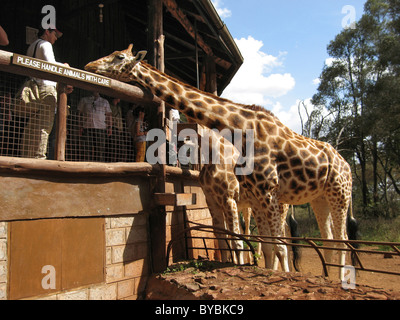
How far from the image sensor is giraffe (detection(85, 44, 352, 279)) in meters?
4.69

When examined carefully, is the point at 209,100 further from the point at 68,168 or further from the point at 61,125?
the point at 68,168

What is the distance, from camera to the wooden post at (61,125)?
3.91 m

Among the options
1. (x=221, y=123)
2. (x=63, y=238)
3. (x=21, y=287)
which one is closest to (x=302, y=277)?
(x=221, y=123)

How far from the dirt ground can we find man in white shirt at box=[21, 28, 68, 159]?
2.28 metres

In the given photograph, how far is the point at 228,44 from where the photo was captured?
26.8 feet

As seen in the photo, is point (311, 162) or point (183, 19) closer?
point (311, 162)

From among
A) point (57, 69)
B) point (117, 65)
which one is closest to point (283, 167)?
point (117, 65)

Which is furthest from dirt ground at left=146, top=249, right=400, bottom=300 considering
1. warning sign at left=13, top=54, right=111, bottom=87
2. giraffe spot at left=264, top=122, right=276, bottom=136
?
warning sign at left=13, top=54, right=111, bottom=87

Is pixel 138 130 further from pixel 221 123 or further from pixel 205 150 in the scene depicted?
pixel 221 123

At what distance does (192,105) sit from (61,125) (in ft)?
6.21

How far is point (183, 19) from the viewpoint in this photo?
23.3 feet

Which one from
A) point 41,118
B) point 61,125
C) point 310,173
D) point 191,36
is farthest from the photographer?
point 191,36

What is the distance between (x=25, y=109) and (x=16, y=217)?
1.44m

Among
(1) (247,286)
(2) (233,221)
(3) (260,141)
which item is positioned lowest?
(1) (247,286)
